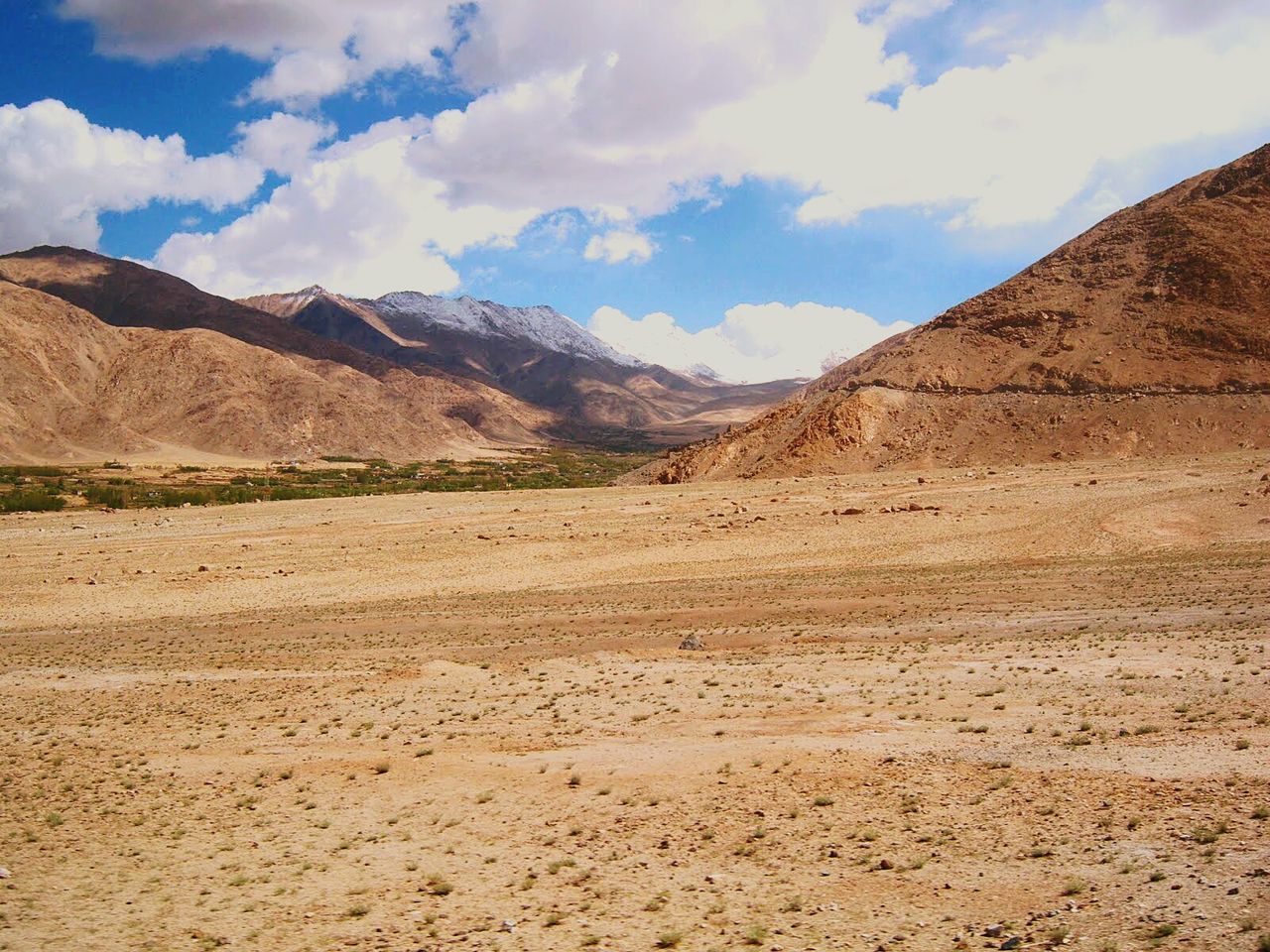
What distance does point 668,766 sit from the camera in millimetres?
12273

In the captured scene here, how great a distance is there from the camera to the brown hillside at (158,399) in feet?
350

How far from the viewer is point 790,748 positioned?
40.8 feet

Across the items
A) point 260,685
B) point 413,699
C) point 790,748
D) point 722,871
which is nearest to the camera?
point 722,871

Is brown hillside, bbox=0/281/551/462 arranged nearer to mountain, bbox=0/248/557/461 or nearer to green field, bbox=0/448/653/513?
mountain, bbox=0/248/557/461

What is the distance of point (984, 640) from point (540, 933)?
13.3m

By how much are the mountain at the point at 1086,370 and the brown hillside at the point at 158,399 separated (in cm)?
7080

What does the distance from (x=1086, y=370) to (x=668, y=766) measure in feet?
185

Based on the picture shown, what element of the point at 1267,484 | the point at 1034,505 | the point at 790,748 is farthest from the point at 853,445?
the point at 790,748

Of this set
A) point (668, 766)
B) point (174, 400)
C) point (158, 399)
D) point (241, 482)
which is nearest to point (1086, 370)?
point (668, 766)

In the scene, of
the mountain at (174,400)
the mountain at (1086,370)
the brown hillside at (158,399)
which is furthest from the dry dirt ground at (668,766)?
the mountain at (174,400)

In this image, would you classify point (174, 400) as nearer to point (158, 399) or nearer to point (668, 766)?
point (158, 399)

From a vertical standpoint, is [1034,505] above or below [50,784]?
above

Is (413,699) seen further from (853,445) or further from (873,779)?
(853,445)

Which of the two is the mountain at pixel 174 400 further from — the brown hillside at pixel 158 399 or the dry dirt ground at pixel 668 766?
the dry dirt ground at pixel 668 766
